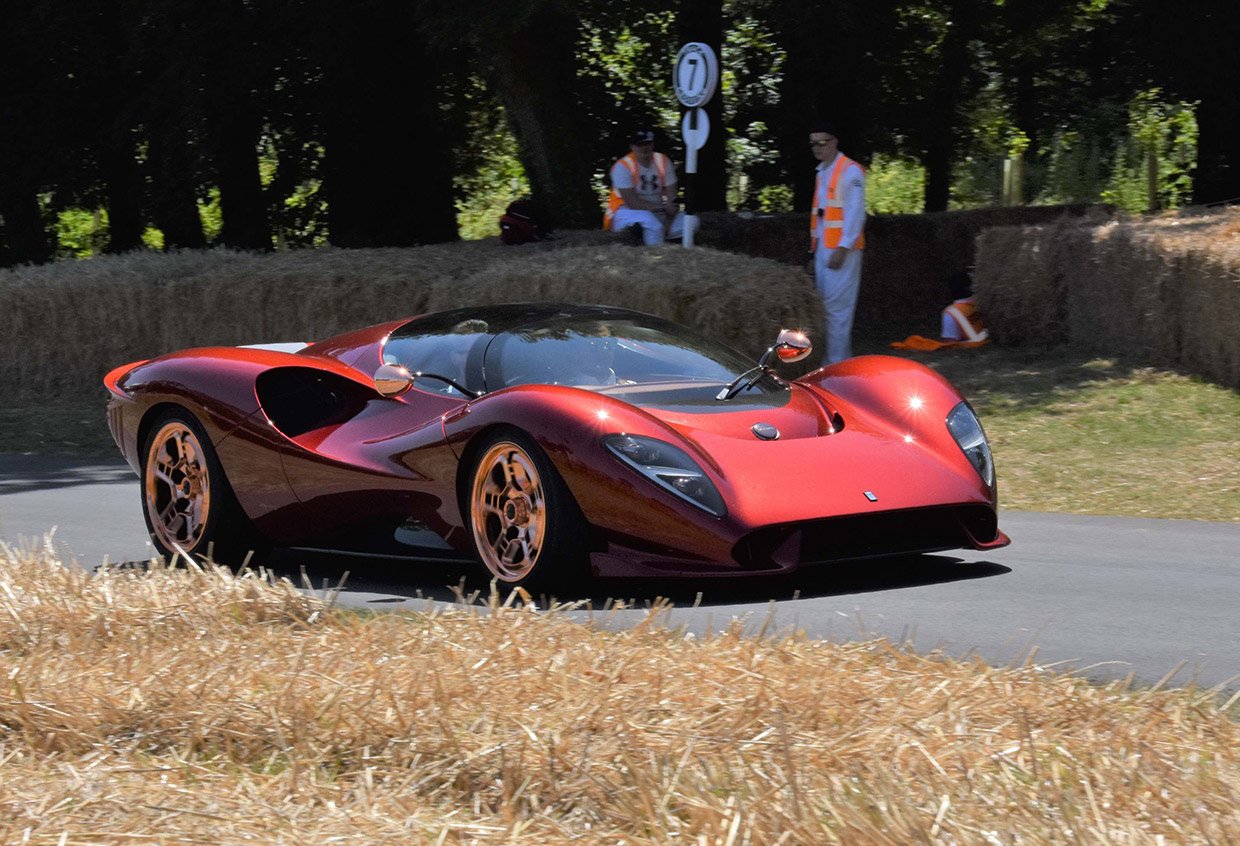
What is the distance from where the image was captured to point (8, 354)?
665 inches

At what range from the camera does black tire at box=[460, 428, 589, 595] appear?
20.8ft

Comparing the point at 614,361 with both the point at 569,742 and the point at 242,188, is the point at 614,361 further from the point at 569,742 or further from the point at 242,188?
the point at 242,188

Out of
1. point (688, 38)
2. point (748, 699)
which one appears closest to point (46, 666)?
point (748, 699)

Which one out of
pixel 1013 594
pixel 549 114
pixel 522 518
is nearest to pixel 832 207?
pixel 549 114

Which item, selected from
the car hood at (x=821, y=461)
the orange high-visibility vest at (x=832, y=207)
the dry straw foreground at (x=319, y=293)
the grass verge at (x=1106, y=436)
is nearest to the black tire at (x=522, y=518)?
the car hood at (x=821, y=461)

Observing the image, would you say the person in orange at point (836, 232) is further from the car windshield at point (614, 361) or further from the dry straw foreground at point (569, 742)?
the dry straw foreground at point (569, 742)

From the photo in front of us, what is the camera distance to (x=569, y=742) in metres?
3.64

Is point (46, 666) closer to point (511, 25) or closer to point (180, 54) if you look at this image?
point (511, 25)

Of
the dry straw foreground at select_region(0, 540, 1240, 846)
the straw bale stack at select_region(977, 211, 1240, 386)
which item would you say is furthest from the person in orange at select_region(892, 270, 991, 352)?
the dry straw foreground at select_region(0, 540, 1240, 846)

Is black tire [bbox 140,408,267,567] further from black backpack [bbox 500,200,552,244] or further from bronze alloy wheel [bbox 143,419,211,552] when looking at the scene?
black backpack [bbox 500,200,552,244]

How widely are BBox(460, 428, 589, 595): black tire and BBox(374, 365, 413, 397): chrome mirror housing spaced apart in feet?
1.32

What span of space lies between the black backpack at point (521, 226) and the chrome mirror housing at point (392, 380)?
32.7ft

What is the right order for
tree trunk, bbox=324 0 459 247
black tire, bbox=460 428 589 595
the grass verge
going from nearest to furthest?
black tire, bbox=460 428 589 595 < the grass verge < tree trunk, bbox=324 0 459 247

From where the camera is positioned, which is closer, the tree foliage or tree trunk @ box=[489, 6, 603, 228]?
tree trunk @ box=[489, 6, 603, 228]
